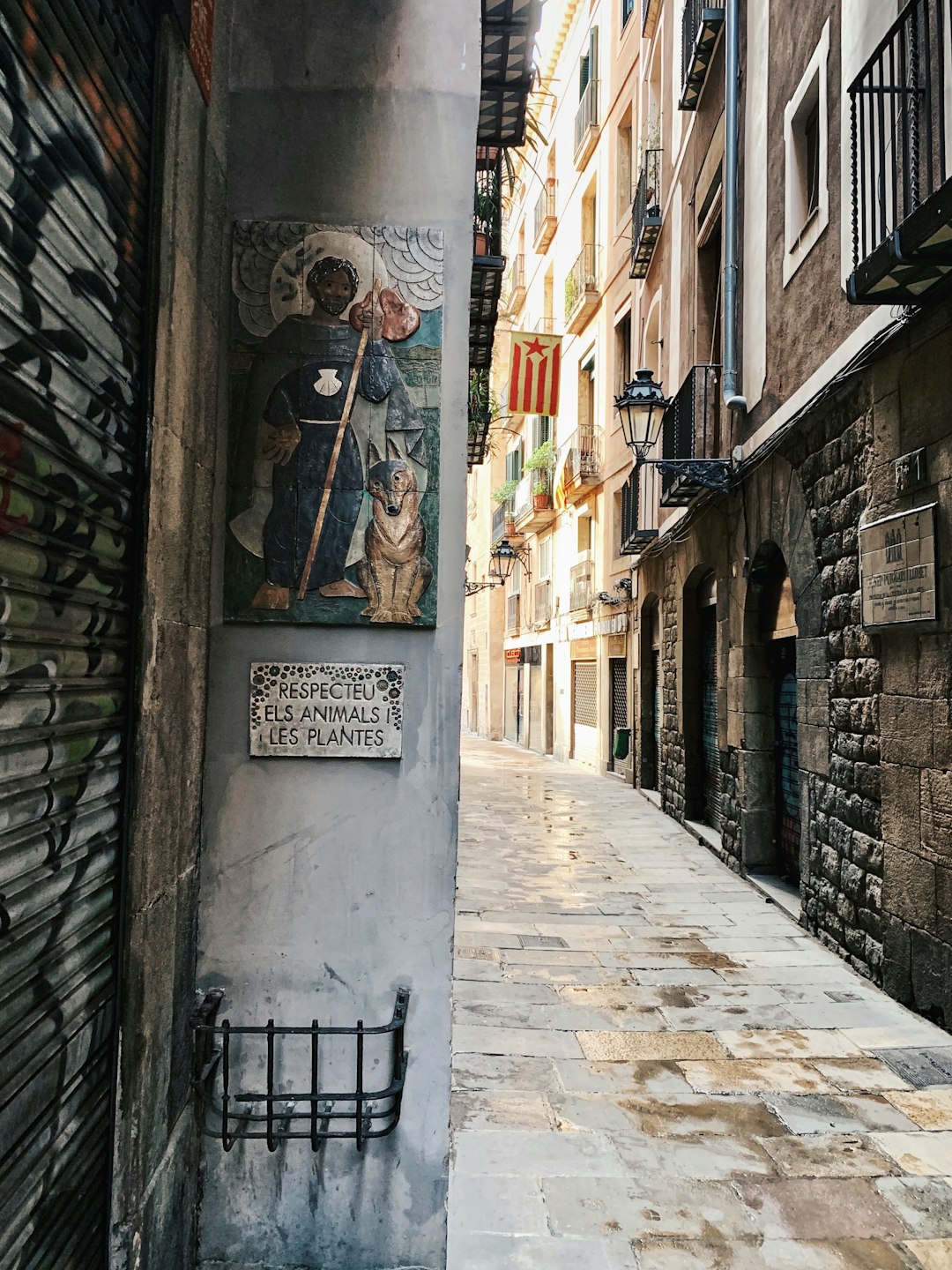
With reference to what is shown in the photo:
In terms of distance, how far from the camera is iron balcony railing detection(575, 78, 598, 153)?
20797 millimetres

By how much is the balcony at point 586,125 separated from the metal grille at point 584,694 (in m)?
11.2

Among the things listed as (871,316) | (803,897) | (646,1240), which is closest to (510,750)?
(803,897)

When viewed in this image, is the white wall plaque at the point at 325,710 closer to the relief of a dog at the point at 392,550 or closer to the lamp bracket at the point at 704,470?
the relief of a dog at the point at 392,550

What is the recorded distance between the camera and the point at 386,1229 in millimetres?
3111

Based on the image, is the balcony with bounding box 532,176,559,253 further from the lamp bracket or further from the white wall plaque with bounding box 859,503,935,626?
the white wall plaque with bounding box 859,503,935,626

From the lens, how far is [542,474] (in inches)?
1003

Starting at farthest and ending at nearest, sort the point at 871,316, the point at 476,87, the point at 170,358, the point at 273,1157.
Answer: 1. the point at 871,316
2. the point at 476,87
3. the point at 273,1157
4. the point at 170,358

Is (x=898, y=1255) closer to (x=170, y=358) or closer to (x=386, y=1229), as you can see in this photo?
(x=386, y=1229)

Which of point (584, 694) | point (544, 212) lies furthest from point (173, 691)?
point (544, 212)

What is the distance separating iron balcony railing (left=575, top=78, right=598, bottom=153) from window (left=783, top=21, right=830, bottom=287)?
1399cm

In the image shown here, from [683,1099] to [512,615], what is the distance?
29.4 m

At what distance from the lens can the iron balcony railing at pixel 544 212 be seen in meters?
25.9

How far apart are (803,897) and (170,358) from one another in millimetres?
6537

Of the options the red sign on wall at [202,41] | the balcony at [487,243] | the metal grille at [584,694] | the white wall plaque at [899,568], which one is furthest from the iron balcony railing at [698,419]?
the metal grille at [584,694]
